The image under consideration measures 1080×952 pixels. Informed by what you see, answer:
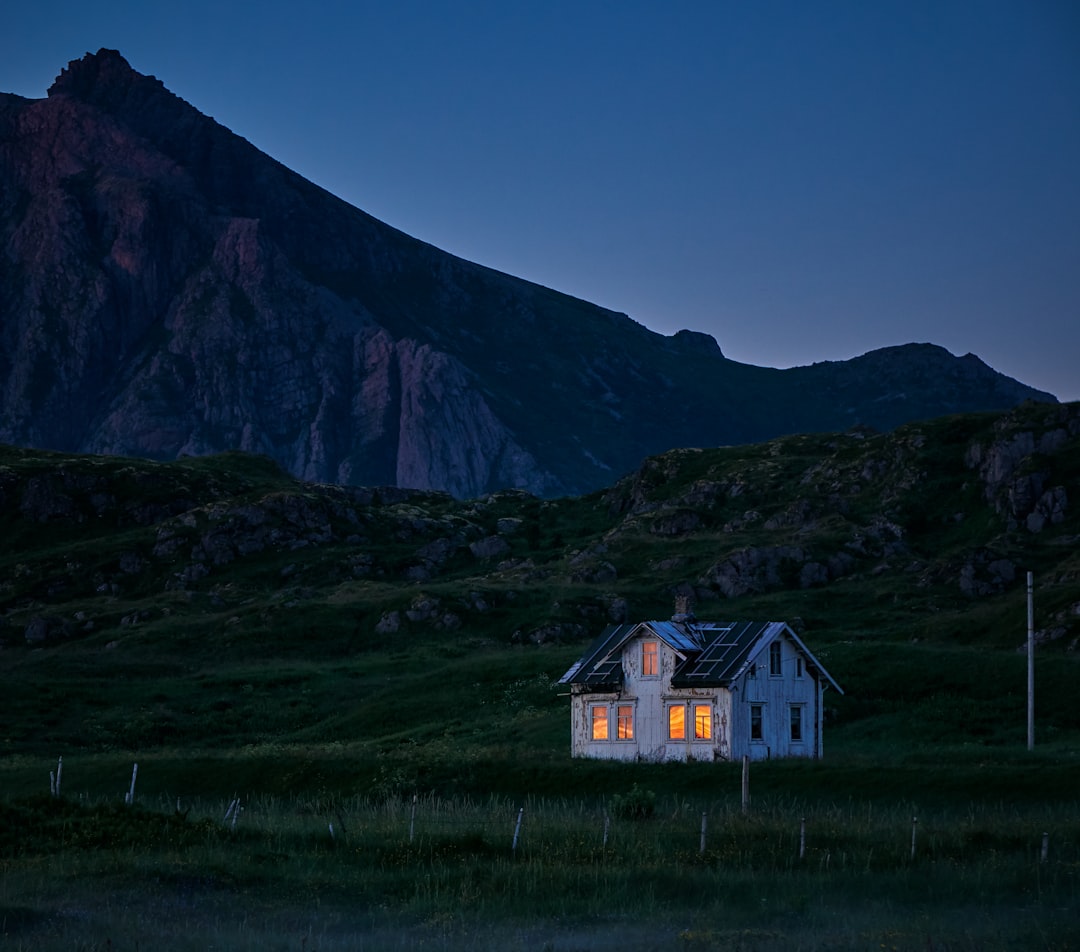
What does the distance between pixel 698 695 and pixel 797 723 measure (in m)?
6.31

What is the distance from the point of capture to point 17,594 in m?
174

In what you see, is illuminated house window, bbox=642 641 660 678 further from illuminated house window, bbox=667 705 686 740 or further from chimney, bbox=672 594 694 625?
chimney, bbox=672 594 694 625

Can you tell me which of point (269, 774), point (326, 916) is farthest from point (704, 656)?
point (326, 916)

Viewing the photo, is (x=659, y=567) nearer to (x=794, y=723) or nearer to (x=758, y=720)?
(x=794, y=723)

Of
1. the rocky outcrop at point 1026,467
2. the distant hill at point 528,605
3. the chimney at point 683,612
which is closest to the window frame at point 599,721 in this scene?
the distant hill at point 528,605

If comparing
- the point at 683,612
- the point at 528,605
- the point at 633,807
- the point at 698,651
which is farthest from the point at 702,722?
the point at 528,605

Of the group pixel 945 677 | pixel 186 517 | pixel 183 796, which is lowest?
pixel 183 796

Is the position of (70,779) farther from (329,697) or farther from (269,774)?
(329,697)

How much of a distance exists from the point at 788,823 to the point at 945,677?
176ft

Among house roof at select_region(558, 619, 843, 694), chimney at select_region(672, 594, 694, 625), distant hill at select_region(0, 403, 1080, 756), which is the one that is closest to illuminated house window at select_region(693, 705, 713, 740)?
house roof at select_region(558, 619, 843, 694)

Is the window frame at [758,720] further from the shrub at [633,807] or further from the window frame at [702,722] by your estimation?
the shrub at [633,807]

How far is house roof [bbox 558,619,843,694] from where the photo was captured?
7569 cm

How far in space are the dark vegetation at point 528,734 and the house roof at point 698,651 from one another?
579 cm

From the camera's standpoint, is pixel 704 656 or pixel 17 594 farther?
pixel 17 594
